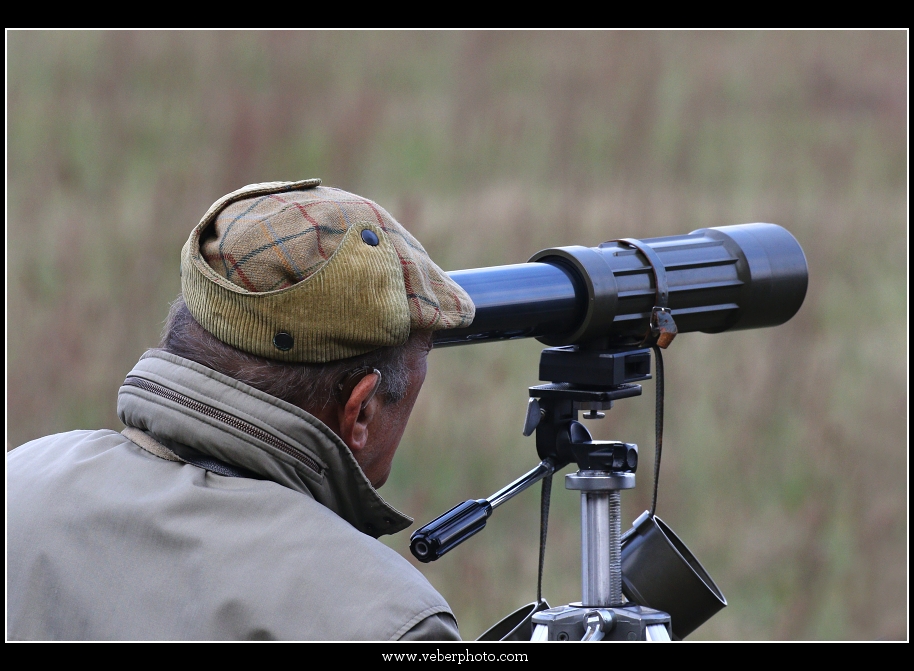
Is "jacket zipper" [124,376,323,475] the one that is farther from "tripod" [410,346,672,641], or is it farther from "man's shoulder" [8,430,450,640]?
"tripod" [410,346,672,641]

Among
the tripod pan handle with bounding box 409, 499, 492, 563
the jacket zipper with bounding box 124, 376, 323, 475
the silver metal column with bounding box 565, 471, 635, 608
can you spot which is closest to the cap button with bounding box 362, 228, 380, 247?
the jacket zipper with bounding box 124, 376, 323, 475

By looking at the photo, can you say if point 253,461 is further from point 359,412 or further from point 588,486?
point 588,486

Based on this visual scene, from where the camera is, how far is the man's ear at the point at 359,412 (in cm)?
106

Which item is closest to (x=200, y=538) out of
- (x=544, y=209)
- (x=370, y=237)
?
(x=370, y=237)

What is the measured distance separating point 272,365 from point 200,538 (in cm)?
19

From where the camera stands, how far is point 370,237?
3.42 ft

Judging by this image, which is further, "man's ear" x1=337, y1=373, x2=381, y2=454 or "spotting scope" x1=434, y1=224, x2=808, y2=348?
"spotting scope" x1=434, y1=224, x2=808, y2=348

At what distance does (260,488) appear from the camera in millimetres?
976

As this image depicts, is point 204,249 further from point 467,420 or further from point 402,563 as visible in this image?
point 467,420

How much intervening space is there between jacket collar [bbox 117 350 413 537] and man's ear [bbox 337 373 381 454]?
5 cm

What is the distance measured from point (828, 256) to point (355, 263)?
11.2ft

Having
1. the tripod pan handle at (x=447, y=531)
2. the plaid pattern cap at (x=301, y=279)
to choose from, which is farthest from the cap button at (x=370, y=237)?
the tripod pan handle at (x=447, y=531)

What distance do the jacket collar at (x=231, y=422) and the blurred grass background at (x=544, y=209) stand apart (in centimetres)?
226

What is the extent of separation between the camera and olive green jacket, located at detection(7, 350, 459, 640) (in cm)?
91
